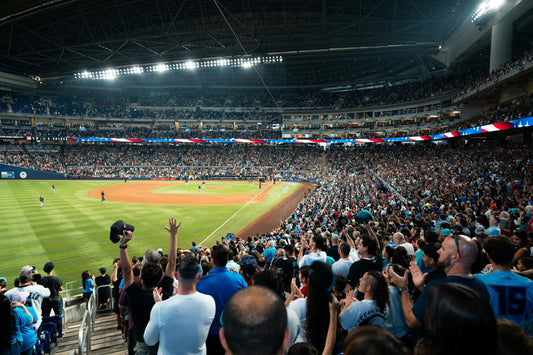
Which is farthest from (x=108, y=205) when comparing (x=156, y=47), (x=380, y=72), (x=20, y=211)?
(x=380, y=72)

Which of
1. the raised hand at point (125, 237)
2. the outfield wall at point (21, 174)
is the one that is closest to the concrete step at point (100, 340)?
the raised hand at point (125, 237)

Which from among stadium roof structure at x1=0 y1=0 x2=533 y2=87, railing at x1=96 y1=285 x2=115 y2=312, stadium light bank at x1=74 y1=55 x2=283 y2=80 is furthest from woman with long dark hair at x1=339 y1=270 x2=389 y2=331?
stadium light bank at x1=74 y1=55 x2=283 y2=80

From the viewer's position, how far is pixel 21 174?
5050 cm

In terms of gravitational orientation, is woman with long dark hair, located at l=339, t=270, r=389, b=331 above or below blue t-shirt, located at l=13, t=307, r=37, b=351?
above

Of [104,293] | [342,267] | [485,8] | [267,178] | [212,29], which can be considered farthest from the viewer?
[267,178]

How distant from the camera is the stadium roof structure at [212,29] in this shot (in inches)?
1202

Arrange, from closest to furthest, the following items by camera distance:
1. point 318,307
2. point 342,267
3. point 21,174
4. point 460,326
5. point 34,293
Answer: point 460,326 → point 318,307 → point 342,267 → point 34,293 → point 21,174

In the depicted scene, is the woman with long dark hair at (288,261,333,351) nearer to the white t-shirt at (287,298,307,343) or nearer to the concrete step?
the white t-shirt at (287,298,307,343)

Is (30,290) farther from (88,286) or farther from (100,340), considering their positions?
(88,286)

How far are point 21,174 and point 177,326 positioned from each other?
65390mm

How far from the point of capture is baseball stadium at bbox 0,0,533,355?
3.01m

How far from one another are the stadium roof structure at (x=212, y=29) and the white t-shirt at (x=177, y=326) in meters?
27.6

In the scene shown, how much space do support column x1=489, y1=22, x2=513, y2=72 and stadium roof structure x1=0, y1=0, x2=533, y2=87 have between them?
4.54 meters

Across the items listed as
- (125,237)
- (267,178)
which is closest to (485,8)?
(125,237)
